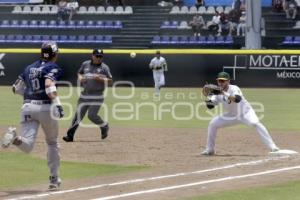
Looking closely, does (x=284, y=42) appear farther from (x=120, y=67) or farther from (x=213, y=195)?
(x=213, y=195)

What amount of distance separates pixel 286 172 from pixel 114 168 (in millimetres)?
2854

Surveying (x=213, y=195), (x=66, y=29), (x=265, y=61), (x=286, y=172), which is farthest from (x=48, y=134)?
(x=66, y=29)

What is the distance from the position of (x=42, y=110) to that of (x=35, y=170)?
97.0 inches

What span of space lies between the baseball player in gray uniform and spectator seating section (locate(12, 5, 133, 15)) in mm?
34210

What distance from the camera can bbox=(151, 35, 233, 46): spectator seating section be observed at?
4022cm

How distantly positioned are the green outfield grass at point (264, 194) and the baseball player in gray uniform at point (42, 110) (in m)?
2.16

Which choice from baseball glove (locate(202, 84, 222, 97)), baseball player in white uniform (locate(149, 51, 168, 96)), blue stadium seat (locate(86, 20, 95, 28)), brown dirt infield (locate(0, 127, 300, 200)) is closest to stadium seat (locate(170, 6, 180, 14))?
blue stadium seat (locate(86, 20, 95, 28))

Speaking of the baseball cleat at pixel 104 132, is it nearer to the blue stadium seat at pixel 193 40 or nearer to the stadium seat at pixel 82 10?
the blue stadium seat at pixel 193 40

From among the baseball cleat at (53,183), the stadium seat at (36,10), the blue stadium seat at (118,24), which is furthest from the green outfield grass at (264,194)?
the stadium seat at (36,10)

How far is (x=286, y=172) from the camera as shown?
488 inches

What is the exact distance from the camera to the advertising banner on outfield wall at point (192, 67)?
115 ft

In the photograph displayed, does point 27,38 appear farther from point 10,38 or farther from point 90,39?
point 90,39

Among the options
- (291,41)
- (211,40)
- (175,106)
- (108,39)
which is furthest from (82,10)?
(175,106)

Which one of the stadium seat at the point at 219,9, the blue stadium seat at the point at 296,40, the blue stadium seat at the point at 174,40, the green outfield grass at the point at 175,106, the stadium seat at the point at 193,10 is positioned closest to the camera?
the green outfield grass at the point at 175,106
